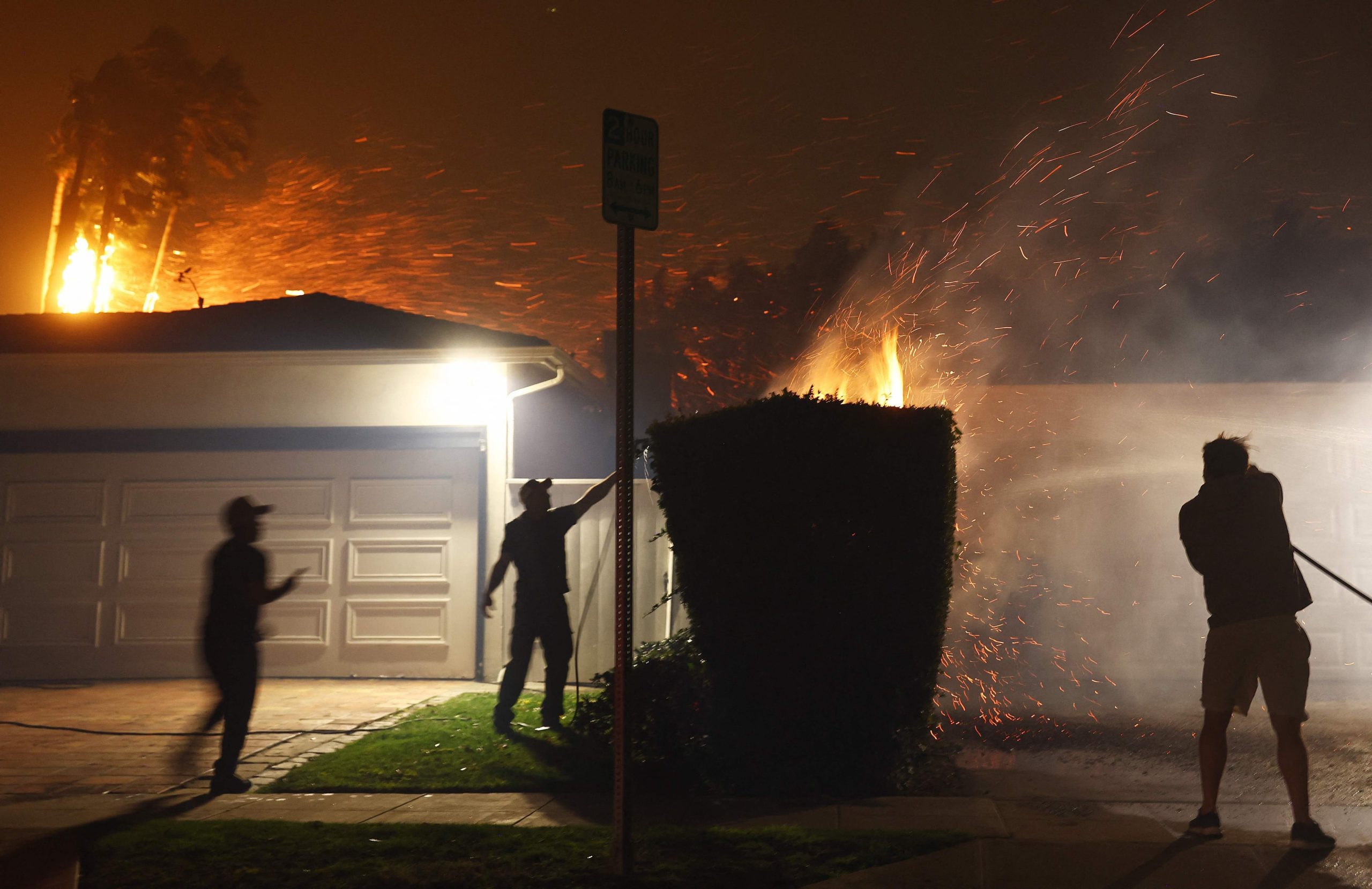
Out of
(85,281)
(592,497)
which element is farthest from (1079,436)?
(85,281)

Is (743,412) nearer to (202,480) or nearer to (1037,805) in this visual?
(1037,805)

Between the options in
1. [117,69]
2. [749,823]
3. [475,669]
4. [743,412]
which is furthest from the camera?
[117,69]

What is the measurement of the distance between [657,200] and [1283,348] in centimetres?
939

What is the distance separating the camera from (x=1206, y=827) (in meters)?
5.21

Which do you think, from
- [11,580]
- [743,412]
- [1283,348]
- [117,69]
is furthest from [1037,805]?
[117,69]

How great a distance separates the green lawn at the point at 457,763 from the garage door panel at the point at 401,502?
9.80 feet

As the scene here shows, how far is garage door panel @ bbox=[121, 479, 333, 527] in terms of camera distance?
37.0 ft

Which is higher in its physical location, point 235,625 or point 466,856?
point 235,625

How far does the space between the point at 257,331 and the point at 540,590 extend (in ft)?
15.3

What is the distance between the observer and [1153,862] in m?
4.83

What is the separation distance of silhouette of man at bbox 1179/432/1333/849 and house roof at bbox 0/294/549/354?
657 cm

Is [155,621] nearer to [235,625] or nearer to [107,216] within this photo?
[235,625]

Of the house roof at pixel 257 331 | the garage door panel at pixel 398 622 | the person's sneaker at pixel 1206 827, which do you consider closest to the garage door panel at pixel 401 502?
the garage door panel at pixel 398 622

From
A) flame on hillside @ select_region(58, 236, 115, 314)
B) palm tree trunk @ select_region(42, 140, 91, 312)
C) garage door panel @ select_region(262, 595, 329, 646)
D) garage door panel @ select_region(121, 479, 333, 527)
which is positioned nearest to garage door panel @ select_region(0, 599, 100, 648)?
garage door panel @ select_region(121, 479, 333, 527)
